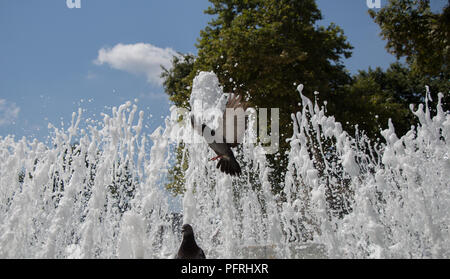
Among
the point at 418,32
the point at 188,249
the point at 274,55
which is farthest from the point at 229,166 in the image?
the point at 418,32

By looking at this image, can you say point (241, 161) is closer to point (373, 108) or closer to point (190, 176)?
point (190, 176)

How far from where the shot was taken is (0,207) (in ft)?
24.3

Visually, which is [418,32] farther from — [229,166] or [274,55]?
[229,166]

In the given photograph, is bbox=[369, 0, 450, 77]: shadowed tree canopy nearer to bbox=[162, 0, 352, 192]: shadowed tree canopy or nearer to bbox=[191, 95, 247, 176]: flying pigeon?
bbox=[162, 0, 352, 192]: shadowed tree canopy

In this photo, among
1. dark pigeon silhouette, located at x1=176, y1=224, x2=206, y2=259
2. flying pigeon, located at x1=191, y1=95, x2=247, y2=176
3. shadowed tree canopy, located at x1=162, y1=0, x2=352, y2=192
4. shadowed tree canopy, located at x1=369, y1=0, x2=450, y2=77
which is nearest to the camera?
dark pigeon silhouette, located at x1=176, y1=224, x2=206, y2=259

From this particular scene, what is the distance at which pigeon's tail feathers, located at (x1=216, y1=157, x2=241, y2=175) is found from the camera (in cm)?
412

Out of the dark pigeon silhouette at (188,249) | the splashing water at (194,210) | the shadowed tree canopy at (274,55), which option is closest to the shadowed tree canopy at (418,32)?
the shadowed tree canopy at (274,55)

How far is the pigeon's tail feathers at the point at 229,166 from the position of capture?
4121mm

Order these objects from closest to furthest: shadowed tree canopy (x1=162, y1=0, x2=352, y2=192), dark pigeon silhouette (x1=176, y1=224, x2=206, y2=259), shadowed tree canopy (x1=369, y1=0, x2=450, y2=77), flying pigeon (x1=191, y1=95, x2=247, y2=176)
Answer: dark pigeon silhouette (x1=176, y1=224, x2=206, y2=259)
flying pigeon (x1=191, y1=95, x2=247, y2=176)
shadowed tree canopy (x1=369, y1=0, x2=450, y2=77)
shadowed tree canopy (x1=162, y1=0, x2=352, y2=192)

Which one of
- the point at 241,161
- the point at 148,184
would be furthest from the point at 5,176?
the point at 241,161

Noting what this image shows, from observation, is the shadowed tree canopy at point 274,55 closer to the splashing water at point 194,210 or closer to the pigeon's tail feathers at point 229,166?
the splashing water at point 194,210

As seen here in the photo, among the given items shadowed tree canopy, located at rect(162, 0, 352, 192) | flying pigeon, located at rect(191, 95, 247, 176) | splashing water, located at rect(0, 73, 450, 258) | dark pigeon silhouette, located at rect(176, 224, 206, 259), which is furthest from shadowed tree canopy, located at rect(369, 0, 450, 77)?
dark pigeon silhouette, located at rect(176, 224, 206, 259)

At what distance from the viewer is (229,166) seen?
416 cm
